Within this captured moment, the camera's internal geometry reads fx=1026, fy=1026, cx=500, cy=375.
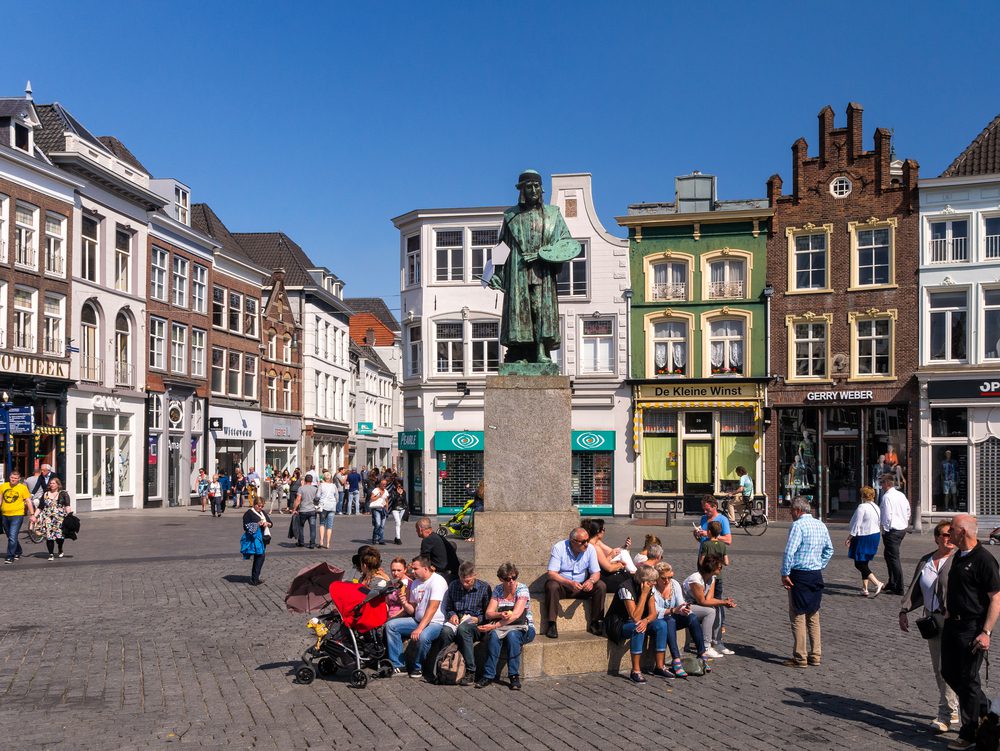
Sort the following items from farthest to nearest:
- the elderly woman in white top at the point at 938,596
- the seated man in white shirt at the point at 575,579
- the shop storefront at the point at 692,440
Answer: the shop storefront at the point at 692,440 → the seated man in white shirt at the point at 575,579 → the elderly woman in white top at the point at 938,596

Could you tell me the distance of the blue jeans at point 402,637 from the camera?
10219mm

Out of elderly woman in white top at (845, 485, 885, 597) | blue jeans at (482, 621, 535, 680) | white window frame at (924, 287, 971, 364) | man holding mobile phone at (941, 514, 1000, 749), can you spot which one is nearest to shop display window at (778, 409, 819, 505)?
white window frame at (924, 287, 971, 364)

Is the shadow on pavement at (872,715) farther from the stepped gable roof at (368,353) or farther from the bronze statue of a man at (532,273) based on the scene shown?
the stepped gable roof at (368,353)

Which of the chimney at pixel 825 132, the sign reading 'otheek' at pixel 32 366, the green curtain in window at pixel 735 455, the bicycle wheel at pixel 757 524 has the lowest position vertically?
the bicycle wheel at pixel 757 524

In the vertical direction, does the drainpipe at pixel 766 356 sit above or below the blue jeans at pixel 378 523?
above

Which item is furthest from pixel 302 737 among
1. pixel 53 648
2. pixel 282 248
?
pixel 282 248

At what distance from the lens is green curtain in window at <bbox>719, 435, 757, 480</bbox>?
36.6 metres

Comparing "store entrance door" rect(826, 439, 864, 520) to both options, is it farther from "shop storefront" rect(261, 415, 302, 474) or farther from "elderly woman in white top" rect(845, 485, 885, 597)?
"shop storefront" rect(261, 415, 302, 474)

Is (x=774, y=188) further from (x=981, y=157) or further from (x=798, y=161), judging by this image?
(x=981, y=157)

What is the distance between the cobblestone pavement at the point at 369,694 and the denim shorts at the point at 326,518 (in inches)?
328

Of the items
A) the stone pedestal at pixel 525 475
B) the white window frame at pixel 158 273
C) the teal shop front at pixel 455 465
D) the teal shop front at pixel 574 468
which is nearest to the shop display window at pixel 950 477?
the teal shop front at pixel 574 468

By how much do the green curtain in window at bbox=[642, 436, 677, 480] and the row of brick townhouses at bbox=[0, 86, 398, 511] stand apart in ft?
64.2

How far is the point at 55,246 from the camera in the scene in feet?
114

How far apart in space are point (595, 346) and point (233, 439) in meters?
20.5
